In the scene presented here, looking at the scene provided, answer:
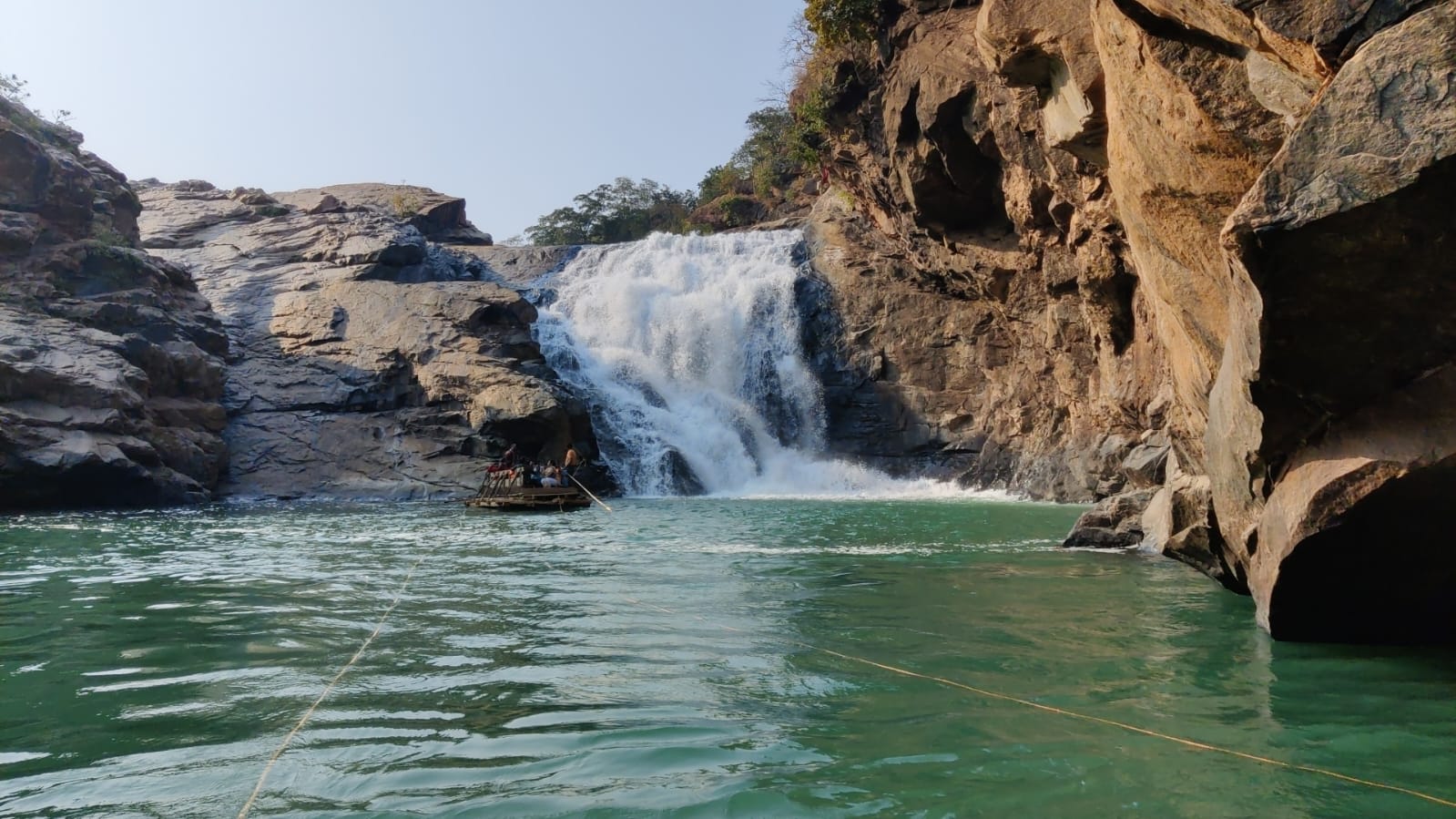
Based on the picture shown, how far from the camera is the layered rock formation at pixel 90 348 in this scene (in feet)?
61.8

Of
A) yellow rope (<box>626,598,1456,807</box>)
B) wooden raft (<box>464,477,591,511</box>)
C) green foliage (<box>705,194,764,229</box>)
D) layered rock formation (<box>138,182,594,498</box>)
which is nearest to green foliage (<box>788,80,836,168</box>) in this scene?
layered rock formation (<box>138,182,594,498</box>)

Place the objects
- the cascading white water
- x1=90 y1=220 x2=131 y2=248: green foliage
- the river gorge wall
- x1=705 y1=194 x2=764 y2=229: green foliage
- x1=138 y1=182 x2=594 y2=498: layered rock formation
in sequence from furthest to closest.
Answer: x1=705 y1=194 x2=764 y2=229: green foliage
the cascading white water
x1=90 y1=220 x2=131 y2=248: green foliage
x1=138 y1=182 x2=594 y2=498: layered rock formation
the river gorge wall

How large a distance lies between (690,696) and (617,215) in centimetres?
4759

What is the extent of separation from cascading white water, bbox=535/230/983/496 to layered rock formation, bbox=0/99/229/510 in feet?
31.8

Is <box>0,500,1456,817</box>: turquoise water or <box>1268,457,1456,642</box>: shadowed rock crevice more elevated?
<box>1268,457,1456,642</box>: shadowed rock crevice

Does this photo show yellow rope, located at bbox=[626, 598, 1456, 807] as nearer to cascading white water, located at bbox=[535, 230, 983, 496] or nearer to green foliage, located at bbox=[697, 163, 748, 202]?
cascading white water, located at bbox=[535, 230, 983, 496]

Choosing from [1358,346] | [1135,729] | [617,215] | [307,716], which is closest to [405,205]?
[617,215]

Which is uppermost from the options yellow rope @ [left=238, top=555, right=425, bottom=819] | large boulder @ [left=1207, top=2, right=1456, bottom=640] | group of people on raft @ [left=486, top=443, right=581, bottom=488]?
large boulder @ [left=1207, top=2, right=1456, bottom=640]

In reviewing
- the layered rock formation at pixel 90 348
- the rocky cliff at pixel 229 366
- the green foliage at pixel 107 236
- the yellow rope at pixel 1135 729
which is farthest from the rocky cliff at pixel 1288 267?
the green foliage at pixel 107 236

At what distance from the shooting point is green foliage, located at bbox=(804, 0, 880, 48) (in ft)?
77.5

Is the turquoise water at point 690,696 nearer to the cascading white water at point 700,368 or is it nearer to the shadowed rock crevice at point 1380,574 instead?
the shadowed rock crevice at point 1380,574

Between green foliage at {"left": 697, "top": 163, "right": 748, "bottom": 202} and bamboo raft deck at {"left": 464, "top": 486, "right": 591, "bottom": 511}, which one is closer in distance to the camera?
bamboo raft deck at {"left": 464, "top": 486, "right": 591, "bottom": 511}

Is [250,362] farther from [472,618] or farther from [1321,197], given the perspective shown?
[1321,197]

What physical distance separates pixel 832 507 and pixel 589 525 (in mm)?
6362
